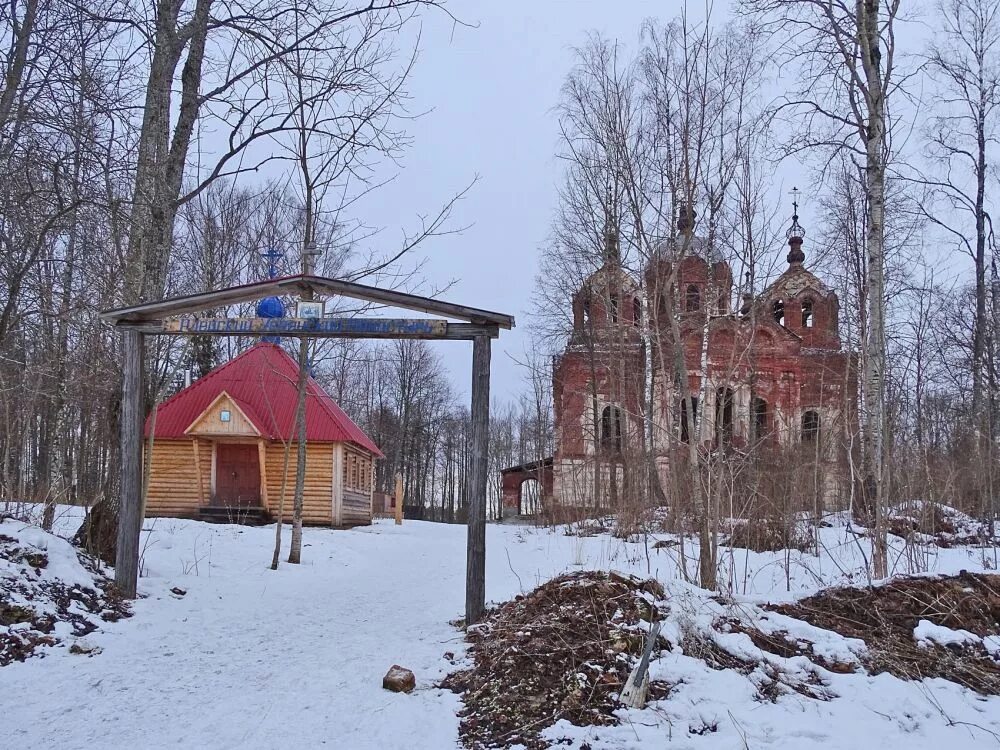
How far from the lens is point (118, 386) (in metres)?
8.67

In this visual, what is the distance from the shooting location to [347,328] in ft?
22.6

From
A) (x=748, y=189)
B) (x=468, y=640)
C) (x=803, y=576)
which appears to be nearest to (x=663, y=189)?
(x=748, y=189)

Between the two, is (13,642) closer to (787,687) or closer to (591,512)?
(787,687)

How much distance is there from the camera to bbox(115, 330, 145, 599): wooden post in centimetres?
710

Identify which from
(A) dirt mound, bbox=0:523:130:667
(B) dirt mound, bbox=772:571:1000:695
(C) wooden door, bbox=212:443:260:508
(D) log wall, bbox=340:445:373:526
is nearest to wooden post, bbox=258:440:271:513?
(C) wooden door, bbox=212:443:260:508

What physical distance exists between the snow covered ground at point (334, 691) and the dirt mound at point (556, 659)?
0.17 m

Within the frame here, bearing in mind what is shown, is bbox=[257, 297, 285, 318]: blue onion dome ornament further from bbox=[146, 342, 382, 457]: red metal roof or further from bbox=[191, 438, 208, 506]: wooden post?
bbox=[191, 438, 208, 506]: wooden post

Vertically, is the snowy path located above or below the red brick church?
below

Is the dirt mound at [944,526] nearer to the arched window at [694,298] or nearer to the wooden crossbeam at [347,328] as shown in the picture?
the arched window at [694,298]

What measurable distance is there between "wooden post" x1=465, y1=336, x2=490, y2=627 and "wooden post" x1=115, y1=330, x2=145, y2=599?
319 cm

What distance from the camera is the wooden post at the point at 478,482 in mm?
6699

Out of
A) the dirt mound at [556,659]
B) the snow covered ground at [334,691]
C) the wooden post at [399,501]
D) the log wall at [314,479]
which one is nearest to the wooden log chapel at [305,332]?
the snow covered ground at [334,691]

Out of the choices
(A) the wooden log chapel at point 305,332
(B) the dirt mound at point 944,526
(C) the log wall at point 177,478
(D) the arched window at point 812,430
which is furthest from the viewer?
(C) the log wall at point 177,478

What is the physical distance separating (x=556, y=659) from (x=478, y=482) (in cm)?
225
